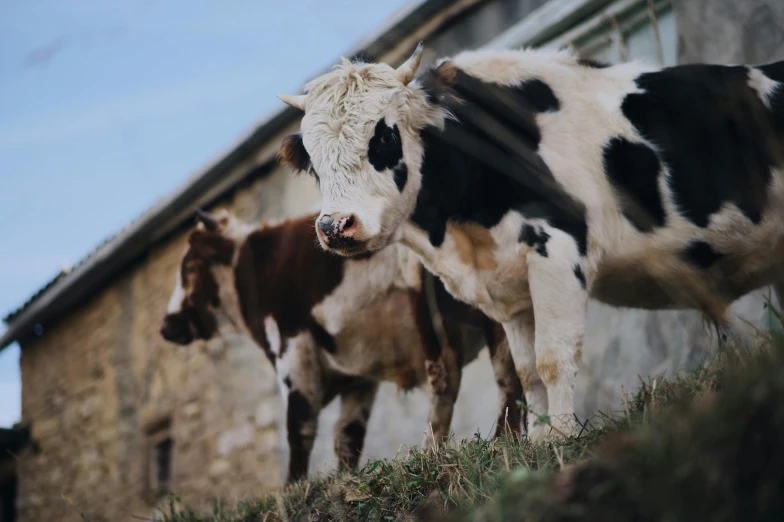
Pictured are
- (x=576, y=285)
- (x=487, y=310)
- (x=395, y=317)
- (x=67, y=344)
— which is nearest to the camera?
(x=576, y=285)

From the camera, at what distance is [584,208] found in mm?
→ 3975

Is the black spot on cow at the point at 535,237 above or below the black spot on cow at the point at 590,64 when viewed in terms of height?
below

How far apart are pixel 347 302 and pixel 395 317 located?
1.10ft

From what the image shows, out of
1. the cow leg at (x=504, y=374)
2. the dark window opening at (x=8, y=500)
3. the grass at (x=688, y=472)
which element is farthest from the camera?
the dark window opening at (x=8, y=500)

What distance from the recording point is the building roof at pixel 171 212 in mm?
7367

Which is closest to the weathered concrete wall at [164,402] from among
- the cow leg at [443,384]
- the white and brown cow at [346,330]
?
the white and brown cow at [346,330]

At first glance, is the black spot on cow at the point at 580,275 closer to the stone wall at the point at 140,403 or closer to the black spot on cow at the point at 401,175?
the black spot on cow at the point at 401,175

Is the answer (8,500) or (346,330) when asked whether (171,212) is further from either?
(8,500)

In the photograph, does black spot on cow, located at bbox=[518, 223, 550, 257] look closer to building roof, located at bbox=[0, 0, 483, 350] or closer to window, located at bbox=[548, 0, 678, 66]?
window, located at bbox=[548, 0, 678, 66]

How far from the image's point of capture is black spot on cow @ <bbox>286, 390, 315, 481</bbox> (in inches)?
215

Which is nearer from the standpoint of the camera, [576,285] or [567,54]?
[576,285]

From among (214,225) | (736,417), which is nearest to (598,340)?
(214,225)

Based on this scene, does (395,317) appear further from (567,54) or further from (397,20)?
(397,20)

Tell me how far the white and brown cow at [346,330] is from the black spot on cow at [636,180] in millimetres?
1108
